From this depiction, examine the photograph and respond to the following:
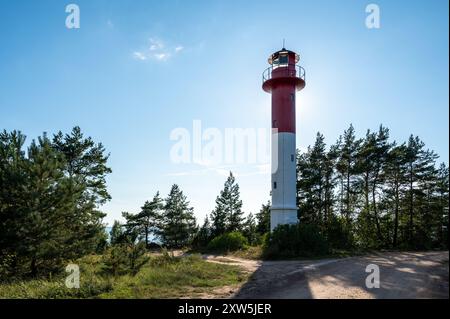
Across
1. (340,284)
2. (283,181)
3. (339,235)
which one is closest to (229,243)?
(283,181)

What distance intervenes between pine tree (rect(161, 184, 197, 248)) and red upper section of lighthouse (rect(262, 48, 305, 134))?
54.0 feet

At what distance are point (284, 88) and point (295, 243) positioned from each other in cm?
1168

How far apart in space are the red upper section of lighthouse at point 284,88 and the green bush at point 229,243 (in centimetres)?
932

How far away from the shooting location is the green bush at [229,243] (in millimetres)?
24703

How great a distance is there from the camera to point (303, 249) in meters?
19.5

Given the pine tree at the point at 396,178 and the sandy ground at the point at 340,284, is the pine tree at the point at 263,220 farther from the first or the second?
the sandy ground at the point at 340,284

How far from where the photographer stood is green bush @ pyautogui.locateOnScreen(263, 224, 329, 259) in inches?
753

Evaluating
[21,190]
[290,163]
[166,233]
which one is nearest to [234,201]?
[166,233]

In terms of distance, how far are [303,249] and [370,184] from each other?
1497 cm

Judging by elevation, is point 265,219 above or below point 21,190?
below

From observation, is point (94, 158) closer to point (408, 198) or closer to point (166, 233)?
point (166, 233)

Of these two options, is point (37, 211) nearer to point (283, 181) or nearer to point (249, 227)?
point (283, 181)
